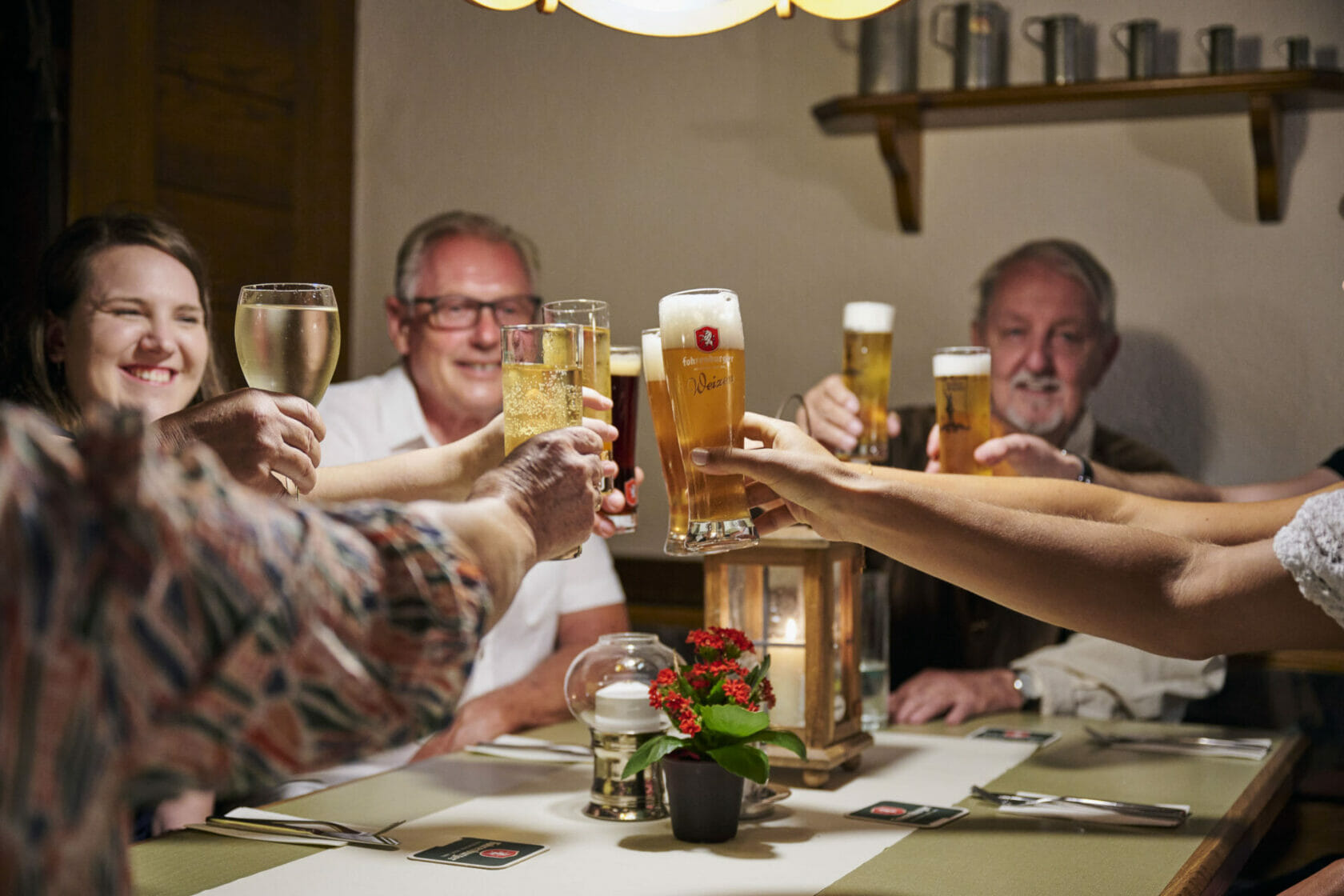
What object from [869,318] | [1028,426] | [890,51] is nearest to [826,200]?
[890,51]

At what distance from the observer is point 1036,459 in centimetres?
227

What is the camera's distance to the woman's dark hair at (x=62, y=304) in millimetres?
2258

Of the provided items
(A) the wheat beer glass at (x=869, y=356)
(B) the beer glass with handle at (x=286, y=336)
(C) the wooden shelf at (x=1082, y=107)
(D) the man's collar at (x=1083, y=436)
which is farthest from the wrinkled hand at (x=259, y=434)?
(D) the man's collar at (x=1083, y=436)

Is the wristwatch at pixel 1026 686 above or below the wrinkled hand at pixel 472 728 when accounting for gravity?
above

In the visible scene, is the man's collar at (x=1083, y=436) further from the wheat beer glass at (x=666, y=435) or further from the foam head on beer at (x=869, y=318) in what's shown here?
the wheat beer glass at (x=666, y=435)

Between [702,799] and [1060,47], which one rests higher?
[1060,47]

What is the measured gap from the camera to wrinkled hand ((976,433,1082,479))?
222 centimetres

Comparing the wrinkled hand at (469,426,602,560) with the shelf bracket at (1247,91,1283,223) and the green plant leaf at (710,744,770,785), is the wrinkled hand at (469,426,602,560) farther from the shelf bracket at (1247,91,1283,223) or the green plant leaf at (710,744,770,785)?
the shelf bracket at (1247,91,1283,223)

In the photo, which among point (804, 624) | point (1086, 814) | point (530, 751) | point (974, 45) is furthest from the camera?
point (974, 45)

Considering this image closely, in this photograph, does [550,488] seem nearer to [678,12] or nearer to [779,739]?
[779,739]

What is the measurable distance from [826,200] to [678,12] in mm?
1842

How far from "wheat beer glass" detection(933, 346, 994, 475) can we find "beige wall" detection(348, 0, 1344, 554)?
1263 millimetres

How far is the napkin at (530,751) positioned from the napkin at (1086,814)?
65cm

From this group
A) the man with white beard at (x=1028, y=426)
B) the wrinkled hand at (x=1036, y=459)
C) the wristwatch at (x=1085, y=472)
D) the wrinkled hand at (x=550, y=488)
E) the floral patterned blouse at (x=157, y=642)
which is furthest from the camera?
the man with white beard at (x=1028, y=426)
